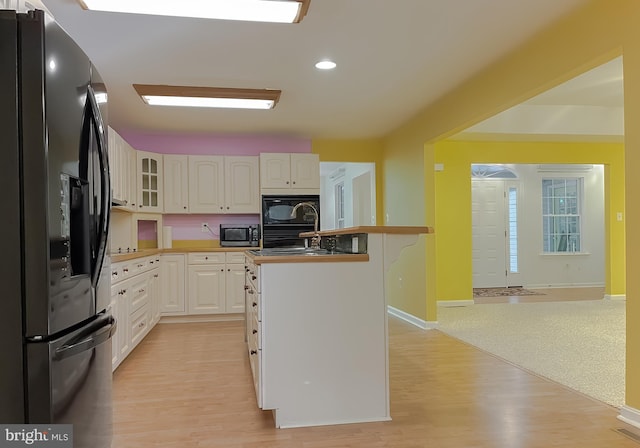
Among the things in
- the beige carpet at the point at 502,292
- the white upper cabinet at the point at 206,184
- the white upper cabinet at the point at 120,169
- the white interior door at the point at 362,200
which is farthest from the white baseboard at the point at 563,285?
the white upper cabinet at the point at 120,169

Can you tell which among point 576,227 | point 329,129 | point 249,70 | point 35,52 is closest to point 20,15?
point 35,52

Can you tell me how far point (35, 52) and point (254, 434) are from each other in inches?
78.8

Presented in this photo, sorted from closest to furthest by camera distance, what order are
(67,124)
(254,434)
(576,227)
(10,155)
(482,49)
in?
1. (10,155)
2. (67,124)
3. (254,434)
4. (482,49)
5. (576,227)

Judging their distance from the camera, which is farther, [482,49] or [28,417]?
[482,49]

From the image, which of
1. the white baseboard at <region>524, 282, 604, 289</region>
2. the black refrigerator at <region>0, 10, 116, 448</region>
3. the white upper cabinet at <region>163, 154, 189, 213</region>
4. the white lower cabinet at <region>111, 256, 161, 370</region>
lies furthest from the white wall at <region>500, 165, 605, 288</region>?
the black refrigerator at <region>0, 10, 116, 448</region>

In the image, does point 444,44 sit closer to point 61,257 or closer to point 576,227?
point 61,257

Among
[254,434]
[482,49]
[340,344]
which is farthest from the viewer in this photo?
[482,49]

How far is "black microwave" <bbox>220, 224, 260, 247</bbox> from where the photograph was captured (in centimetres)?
605

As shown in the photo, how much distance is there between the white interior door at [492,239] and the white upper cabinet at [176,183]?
17.3ft

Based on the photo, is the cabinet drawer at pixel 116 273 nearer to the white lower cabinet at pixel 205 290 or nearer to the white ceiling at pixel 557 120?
the white lower cabinet at pixel 205 290

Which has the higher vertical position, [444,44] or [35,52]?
[444,44]

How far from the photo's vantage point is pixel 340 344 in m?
2.53

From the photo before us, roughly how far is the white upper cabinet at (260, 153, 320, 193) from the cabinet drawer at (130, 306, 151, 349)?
7.14 feet

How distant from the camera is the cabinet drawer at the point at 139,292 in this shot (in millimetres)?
4041
